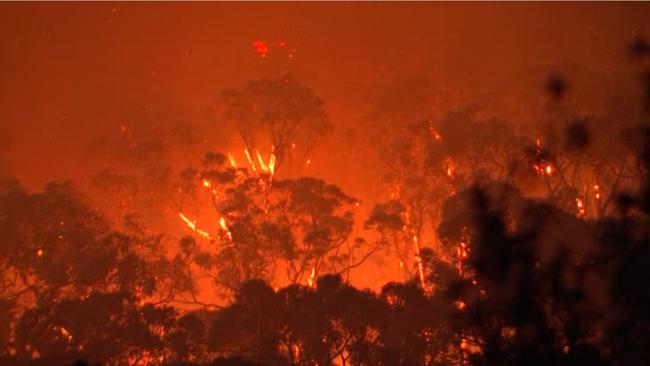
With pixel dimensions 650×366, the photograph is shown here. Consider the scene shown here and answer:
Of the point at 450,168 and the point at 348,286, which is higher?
the point at 450,168

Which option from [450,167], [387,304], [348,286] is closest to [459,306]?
[387,304]

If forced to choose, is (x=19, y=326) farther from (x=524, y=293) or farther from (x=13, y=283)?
(x=524, y=293)

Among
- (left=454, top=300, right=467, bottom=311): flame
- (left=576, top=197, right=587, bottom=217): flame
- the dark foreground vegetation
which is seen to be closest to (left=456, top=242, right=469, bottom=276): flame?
the dark foreground vegetation

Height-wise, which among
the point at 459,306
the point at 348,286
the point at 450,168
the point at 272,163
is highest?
the point at 272,163

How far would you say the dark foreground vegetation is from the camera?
25.6ft

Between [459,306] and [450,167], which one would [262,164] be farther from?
[459,306]

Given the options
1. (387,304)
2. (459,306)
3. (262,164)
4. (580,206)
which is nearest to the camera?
(459,306)

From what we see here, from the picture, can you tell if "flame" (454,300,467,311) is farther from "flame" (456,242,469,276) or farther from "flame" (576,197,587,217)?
"flame" (576,197,587,217)

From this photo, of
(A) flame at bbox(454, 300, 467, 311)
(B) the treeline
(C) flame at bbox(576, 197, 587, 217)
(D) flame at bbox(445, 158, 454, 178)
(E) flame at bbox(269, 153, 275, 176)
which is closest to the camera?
(B) the treeline

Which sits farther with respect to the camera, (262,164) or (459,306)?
(262,164)

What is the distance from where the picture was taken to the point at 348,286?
44.1ft

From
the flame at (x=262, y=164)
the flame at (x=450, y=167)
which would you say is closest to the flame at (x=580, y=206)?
the flame at (x=450, y=167)

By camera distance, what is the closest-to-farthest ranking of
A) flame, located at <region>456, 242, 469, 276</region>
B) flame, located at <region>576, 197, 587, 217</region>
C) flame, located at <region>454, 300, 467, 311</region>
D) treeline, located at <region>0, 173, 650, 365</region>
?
treeline, located at <region>0, 173, 650, 365</region> → flame, located at <region>454, 300, 467, 311</region> → flame, located at <region>456, 242, 469, 276</region> → flame, located at <region>576, 197, 587, 217</region>

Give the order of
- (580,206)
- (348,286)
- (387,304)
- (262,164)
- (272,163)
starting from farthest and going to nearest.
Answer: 1. (262,164)
2. (272,163)
3. (580,206)
4. (387,304)
5. (348,286)
